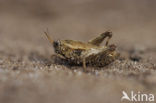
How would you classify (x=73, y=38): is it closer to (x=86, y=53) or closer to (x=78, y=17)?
(x=78, y=17)

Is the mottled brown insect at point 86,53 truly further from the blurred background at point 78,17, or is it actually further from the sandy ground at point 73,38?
the blurred background at point 78,17

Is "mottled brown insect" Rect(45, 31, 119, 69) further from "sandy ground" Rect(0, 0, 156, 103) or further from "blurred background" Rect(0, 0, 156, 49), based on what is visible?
"blurred background" Rect(0, 0, 156, 49)

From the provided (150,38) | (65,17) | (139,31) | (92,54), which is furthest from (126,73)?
(65,17)

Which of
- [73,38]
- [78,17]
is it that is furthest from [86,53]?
[78,17]

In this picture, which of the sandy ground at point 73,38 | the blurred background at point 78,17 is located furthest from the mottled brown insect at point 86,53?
the blurred background at point 78,17

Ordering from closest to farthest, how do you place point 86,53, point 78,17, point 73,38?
point 86,53
point 73,38
point 78,17

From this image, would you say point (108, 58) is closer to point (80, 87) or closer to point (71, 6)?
point (80, 87)
